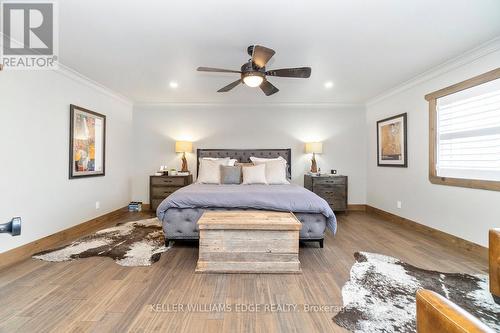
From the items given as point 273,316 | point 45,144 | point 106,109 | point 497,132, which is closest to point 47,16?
point 45,144

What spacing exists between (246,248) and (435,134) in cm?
340

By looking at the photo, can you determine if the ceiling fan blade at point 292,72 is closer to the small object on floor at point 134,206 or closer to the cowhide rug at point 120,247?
the cowhide rug at point 120,247

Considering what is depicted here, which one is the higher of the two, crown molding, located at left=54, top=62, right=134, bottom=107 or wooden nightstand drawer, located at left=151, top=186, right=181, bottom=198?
crown molding, located at left=54, top=62, right=134, bottom=107

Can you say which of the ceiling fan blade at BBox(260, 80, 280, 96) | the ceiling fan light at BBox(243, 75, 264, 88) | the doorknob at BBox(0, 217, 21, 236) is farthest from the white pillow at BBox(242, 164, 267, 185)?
the doorknob at BBox(0, 217, 21, 236)

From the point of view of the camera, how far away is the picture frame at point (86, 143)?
3.56 m

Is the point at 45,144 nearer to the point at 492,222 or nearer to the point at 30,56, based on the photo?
the point at 30,56

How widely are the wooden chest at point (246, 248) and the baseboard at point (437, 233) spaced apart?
2.36 meters

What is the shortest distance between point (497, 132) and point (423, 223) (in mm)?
1689

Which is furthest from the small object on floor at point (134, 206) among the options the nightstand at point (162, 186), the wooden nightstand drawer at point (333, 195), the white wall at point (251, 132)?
the wooden nightstand drawer at point (333, 195)

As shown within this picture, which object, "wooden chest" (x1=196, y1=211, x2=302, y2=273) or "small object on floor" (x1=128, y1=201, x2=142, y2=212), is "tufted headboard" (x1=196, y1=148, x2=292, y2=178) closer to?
"small object on floor" (x1=128, y1=201, x2=142, y2=212)

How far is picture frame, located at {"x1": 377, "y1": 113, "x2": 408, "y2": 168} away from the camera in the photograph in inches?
162

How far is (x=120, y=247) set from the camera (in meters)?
2.97

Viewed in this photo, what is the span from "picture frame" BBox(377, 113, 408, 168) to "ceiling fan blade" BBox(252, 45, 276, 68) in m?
3.19

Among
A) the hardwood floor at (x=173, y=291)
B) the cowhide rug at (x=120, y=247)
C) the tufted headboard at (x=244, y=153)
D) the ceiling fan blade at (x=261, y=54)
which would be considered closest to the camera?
the hardwood floor at (x=173, y=291)
